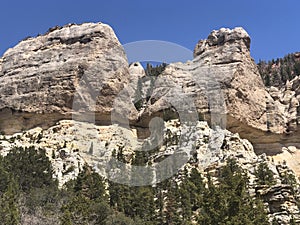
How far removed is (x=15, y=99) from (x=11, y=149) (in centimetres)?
842

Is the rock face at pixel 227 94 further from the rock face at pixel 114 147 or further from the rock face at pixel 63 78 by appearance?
the rock face at pixel 63 78

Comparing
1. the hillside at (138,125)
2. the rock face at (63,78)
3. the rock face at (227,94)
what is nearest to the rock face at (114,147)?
the hillside at (138,125)

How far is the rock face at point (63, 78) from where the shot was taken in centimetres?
4147

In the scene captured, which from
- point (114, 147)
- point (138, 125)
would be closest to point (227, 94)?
point (138, 125)

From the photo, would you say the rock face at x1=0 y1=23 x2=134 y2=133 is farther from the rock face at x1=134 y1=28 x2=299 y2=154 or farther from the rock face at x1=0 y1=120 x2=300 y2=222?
the rock face at x1=134 y1=28 x2=299 y2=154

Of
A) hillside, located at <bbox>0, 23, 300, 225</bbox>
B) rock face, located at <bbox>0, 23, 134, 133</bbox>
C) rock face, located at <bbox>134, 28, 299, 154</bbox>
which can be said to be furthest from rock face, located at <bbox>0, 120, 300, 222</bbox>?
rock face, located at <bbox>134, 28, 299, 154</bbox>

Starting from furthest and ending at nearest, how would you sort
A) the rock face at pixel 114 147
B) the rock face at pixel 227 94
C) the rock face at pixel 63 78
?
the rock face at pixel 227 94 < the rock face at pixel 63 78 < the rock face at pixel 114 147

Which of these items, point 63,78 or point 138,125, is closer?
point 63,78

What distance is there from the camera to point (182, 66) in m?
47.3

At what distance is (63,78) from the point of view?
42156 millimetres

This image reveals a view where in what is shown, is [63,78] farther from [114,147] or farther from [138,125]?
[138,125]

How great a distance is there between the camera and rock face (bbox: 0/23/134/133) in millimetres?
41469

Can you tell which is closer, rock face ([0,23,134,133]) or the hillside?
the hillside

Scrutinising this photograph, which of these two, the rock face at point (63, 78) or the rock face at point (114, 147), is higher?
the rock face at point (63, 78)
